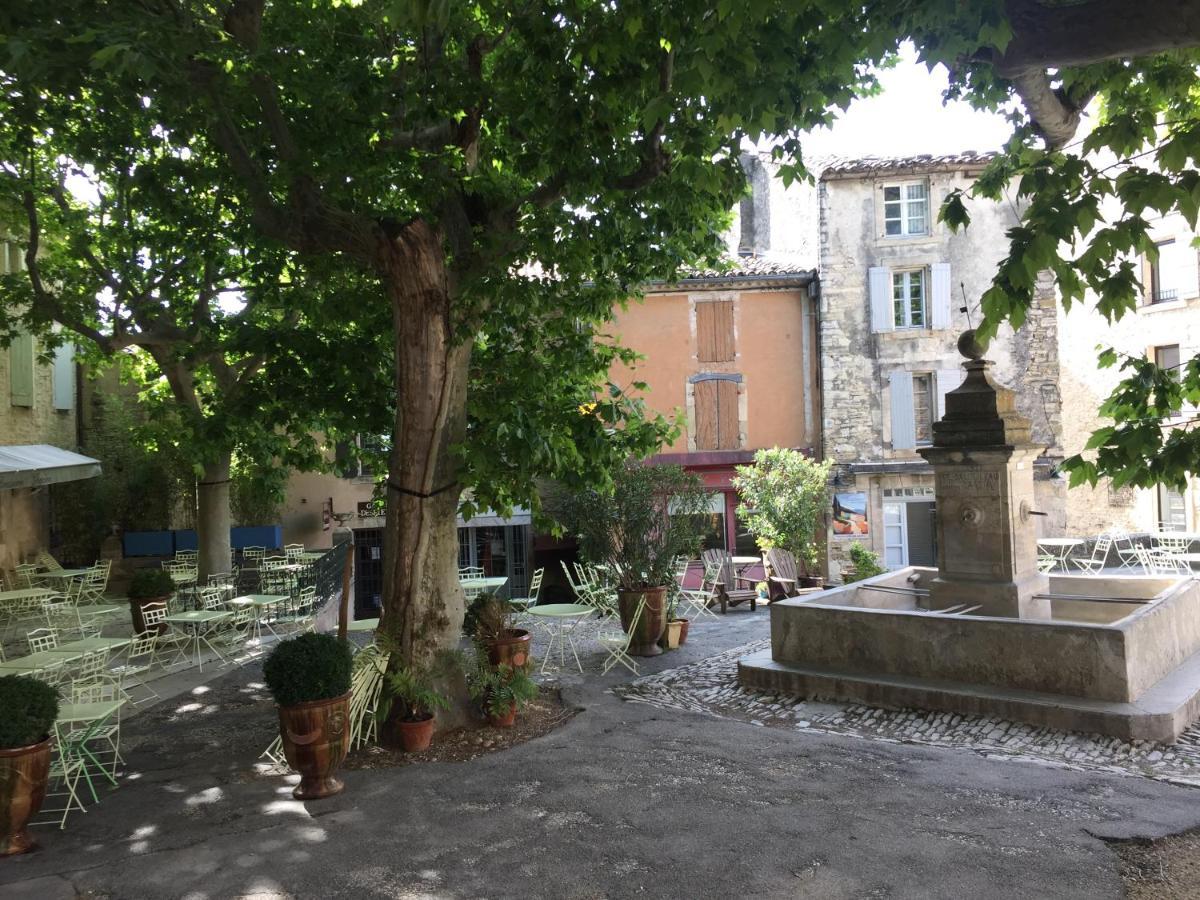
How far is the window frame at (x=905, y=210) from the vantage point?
67.6ft

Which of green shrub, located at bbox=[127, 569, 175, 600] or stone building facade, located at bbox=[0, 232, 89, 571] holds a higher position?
stone building facade, located at bbox=[0, 232, 89, 571]

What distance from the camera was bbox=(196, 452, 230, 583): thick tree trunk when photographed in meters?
12.3

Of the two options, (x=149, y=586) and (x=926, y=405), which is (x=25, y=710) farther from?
(x=926, y=405)

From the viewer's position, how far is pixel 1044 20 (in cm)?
287

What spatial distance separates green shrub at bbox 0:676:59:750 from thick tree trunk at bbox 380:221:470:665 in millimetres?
2521

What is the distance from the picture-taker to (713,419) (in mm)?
20828

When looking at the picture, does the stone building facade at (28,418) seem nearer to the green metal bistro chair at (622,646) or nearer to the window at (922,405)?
the green metal bistro chair at (622,646)

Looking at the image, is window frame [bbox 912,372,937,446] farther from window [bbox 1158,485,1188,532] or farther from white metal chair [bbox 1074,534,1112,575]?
window [bbox 1158,485,1188,532]

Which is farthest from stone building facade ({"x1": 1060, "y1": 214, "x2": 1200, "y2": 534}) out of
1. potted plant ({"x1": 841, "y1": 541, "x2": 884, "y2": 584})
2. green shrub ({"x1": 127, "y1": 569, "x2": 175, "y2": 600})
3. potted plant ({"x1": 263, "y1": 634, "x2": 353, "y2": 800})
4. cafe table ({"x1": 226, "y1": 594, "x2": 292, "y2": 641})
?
potted plant ({"x1": 263, "y1": 634, "x2": 353, "y2": 800})

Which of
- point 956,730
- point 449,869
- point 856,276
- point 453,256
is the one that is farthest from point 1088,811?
point 856,276

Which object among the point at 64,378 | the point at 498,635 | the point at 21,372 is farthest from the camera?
the point at 64,378

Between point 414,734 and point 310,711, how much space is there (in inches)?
51.6

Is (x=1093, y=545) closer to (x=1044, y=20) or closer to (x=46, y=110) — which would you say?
(x=1044, y=20)

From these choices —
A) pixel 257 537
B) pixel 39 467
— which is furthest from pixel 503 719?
pixel 257 537
